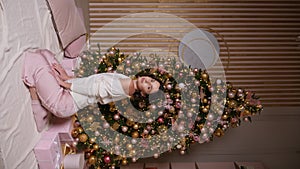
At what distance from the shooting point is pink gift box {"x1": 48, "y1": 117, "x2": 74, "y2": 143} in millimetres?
1775

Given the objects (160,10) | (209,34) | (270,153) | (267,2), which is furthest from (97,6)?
(270,153)

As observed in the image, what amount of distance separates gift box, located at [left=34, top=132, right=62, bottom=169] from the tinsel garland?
340 mm

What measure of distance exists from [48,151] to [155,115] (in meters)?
0.75

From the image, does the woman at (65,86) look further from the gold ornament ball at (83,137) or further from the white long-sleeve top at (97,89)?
the gold ornament ball at (83,137)

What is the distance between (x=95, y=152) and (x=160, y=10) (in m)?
1.37

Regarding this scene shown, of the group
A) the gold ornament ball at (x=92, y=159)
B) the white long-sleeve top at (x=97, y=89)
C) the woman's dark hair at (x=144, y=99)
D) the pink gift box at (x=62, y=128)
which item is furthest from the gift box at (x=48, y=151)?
the woman's dark hair at (x=144, y=99)

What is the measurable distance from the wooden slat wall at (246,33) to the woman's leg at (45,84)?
52.4 inches

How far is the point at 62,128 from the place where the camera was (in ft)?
5.89

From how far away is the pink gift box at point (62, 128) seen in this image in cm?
178

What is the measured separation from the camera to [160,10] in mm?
2859

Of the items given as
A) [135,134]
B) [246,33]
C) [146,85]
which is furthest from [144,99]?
[246,33]

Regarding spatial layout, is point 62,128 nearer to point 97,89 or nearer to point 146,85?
point 97,89

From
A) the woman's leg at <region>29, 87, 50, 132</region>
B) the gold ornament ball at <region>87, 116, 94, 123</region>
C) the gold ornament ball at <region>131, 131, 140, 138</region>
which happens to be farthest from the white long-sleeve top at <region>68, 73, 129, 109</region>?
the gold ornament ball at <region>131, 131, 140, 138</region>

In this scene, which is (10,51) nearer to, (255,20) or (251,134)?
(255,20)
